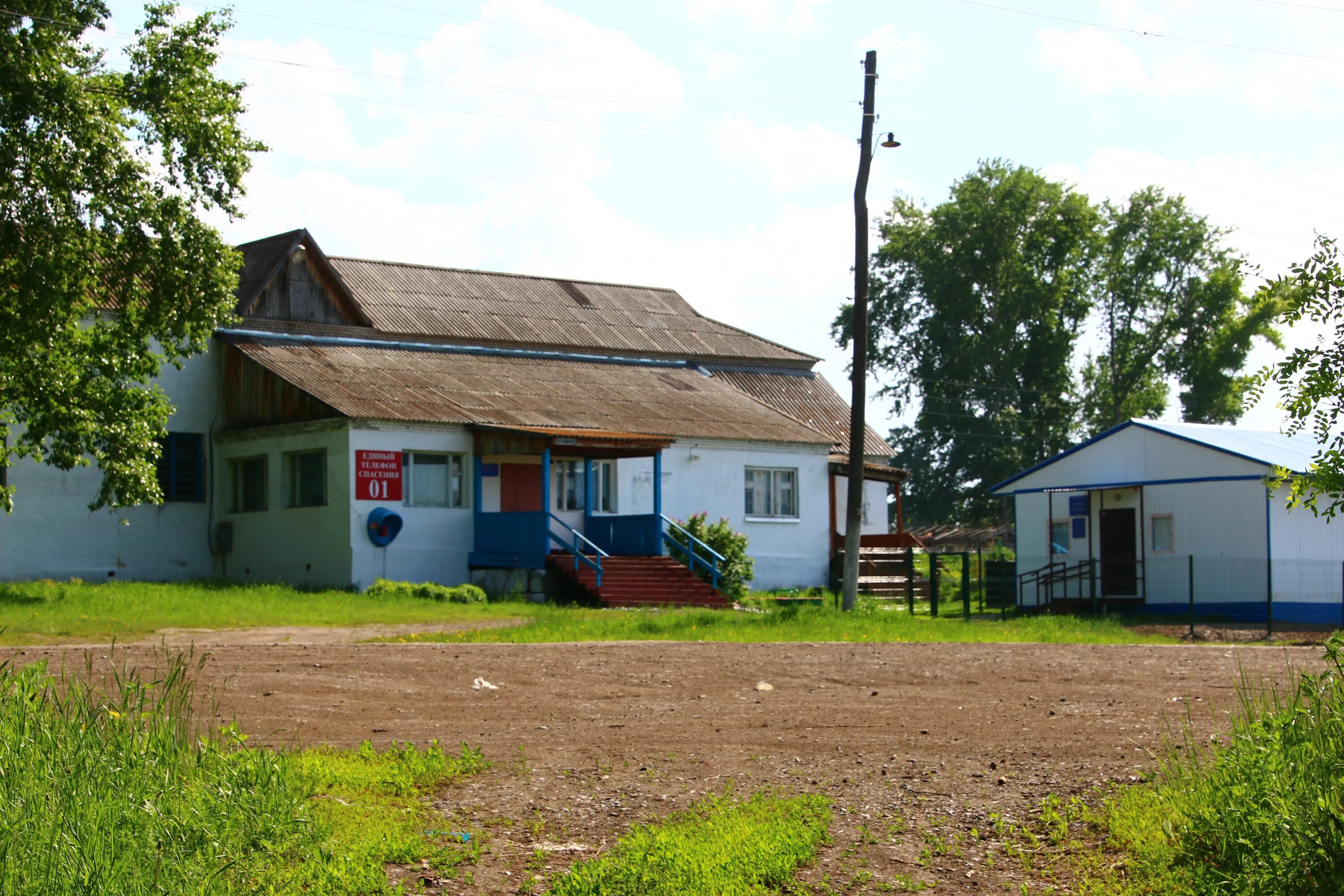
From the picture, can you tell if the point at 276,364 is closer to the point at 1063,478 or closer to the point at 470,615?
the point at 470,615

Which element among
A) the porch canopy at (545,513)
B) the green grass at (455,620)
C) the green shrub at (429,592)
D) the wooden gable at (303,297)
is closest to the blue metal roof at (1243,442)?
the green grass at (455,620)

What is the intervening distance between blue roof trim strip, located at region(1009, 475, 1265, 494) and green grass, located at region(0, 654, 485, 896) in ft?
75.3

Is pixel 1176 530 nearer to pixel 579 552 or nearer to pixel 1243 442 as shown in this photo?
pixel 1243 442

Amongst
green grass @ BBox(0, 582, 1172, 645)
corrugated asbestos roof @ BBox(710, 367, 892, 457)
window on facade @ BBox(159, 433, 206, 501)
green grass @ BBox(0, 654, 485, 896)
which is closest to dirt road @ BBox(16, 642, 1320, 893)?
green grass @ BBox(0, 654, 485, 896)

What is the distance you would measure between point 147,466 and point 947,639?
43.0 ft

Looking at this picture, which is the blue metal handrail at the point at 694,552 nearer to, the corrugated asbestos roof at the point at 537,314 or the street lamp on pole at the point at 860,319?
Result: the street lamp on pole at the point at 860,319

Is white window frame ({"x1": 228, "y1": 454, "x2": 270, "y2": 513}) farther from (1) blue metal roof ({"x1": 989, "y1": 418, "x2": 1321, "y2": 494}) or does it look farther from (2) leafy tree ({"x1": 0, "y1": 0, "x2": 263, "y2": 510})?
(1) blue metal roof ({"x1": 989, "y1": 418, "x2": 1321, "y2": 494})

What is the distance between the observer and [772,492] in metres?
35.6

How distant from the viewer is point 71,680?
8.63 m

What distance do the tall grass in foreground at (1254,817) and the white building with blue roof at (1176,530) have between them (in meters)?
17.7

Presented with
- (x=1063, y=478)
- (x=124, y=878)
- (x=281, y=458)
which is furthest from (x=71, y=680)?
(x=1063, y=478)

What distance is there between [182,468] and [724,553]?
40.1 feet

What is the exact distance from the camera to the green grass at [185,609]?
20.2m

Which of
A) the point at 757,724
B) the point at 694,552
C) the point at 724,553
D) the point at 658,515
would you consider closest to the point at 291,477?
the point at 658,515
